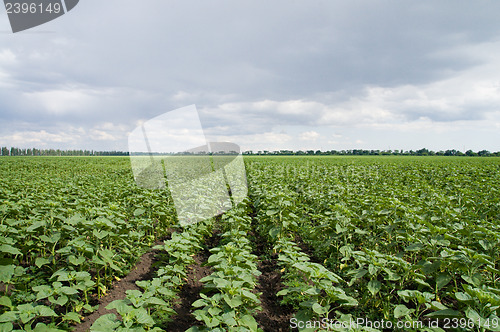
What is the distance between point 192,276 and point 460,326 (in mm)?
4222

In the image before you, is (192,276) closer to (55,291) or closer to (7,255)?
(55,291)

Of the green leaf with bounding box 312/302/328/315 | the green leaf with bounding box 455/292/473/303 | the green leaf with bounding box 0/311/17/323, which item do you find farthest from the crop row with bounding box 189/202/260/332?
the green leaf with bounding box 455/292/473/303

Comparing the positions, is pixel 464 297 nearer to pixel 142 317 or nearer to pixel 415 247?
pixel 415 247

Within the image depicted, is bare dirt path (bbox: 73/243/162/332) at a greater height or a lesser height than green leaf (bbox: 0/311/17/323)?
lesser

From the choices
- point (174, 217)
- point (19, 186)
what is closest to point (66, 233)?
point (174, 217)

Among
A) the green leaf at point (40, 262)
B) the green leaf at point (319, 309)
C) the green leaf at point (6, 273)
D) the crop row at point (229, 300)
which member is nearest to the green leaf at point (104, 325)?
the crop row at point (229, 300)

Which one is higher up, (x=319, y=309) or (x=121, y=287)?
(x=319, y=309)

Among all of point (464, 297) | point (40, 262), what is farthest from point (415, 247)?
point (40, 262)

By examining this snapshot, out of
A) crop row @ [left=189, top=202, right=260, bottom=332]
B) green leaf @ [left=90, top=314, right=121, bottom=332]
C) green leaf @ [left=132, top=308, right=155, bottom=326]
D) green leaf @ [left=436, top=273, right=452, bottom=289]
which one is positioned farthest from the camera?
green leaf @ [left=436, top=273, right=452, bottom=289]

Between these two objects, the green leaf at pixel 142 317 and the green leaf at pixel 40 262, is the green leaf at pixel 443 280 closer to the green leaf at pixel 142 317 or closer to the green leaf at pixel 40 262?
the green leaf at pixel 142 317

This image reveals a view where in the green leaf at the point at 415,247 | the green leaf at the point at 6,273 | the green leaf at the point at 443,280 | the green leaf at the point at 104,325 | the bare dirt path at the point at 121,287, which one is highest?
the green leaf at the point at 6,273

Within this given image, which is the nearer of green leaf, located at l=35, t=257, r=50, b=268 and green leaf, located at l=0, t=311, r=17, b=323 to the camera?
green leaf, located at l=0, t=311, r=17, b=323

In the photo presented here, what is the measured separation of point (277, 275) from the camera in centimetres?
534

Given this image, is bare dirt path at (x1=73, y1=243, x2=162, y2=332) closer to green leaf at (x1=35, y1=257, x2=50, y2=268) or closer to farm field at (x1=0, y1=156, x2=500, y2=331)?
farm field at (x1=0, y1=156, x2=500, y2=331)
